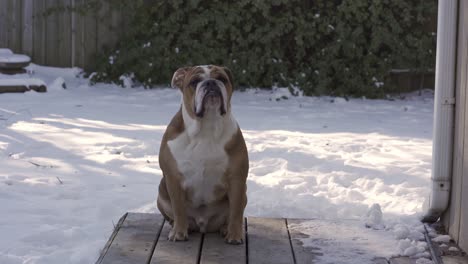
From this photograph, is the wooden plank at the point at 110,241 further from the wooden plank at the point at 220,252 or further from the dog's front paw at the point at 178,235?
the wooden plank at the point at 220,252

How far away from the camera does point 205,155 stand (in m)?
4.09

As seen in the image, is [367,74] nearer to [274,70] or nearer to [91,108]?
[274,70]

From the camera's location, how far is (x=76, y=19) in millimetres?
11867

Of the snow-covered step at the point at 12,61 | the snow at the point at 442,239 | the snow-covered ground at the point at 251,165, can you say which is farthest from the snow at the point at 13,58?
the snow at the point at 442,239

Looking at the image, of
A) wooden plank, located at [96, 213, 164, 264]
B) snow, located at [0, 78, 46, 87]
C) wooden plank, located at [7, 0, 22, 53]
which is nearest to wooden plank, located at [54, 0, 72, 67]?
wooden plank, located at [7, 0, 22, 53]

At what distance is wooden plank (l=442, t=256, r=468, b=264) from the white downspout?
0.54m

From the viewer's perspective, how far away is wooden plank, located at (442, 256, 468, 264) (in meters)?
3.96

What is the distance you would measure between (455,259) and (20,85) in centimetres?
785

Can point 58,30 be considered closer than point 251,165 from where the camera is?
No

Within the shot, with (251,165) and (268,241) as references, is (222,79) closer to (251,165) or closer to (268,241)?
(268,241)

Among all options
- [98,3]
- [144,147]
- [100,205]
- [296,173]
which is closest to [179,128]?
[100,205]

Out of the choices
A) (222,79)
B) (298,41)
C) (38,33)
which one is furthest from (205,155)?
(38,33)

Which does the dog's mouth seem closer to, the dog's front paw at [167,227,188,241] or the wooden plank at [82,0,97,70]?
the dog's front paw at [167,227,188,241]

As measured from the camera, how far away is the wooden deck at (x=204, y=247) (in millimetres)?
3926
